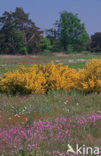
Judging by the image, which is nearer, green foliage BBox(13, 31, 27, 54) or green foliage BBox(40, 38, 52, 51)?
green foliage BBox(13, 31, 27, 54)

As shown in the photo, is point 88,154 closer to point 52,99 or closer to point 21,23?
point 52,99

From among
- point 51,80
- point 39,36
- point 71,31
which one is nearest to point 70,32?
point 71,31

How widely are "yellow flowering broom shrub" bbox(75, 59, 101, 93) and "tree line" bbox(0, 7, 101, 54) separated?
2202 inches

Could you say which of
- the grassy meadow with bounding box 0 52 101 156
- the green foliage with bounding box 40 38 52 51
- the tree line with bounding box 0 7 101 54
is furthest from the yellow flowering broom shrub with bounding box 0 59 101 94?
the green foliage with bounding box 40 38 52 51

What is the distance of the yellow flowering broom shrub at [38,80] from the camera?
1023 centimetres

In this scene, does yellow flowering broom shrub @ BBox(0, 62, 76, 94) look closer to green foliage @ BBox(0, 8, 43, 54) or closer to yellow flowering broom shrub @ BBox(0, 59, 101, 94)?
yellow flowering broom shrub @ BBox(0, 59, 101, 94)

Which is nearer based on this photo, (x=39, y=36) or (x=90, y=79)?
(x=90, y=79)

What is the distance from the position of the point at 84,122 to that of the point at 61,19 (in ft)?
250

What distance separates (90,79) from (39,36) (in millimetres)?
59890

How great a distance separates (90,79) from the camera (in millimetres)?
10148

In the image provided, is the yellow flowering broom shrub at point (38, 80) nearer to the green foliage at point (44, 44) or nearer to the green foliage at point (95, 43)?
the green foliage at point (44, 44)

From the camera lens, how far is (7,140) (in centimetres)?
513

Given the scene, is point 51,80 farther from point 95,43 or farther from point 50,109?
point 95,43

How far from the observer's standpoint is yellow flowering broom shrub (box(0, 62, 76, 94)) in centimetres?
1023
